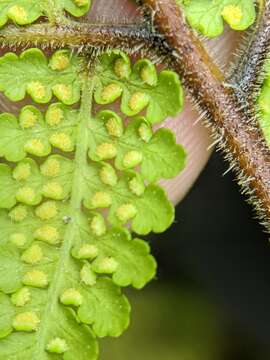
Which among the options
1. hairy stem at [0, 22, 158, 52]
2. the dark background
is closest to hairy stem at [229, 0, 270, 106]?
hairy stem at [0, 22, 158, 52]

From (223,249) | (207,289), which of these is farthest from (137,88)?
(223,249)

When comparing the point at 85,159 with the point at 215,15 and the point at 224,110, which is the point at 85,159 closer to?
the point at 224,110

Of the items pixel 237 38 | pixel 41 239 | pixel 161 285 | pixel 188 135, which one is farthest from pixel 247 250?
pixel 41 239

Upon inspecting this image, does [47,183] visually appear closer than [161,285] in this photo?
Yes

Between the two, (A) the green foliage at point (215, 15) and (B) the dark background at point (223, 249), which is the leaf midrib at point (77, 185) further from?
(B) the dark background at point (223, 249)

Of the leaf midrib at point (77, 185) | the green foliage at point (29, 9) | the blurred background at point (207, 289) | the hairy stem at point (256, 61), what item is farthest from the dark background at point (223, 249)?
the green foliage at point (29, 9)

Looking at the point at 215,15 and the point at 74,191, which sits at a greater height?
the point at 215,15

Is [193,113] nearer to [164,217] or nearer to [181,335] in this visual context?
[164,217]
